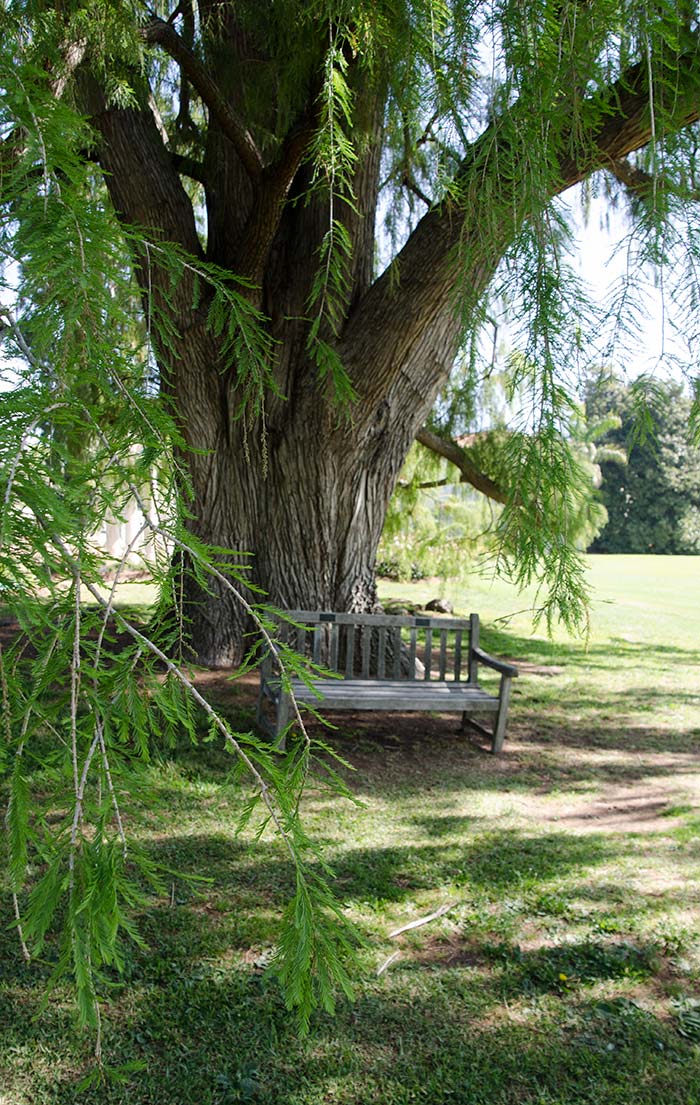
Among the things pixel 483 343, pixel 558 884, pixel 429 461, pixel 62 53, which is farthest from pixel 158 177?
pixel 558 884

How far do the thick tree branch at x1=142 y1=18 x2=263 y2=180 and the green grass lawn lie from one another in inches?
126

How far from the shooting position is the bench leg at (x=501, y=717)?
194 inches

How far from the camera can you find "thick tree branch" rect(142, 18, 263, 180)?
4066mm

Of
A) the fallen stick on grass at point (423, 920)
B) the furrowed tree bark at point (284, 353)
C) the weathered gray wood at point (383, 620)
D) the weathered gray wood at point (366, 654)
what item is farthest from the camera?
the weathered gray wood at point (366, 654)

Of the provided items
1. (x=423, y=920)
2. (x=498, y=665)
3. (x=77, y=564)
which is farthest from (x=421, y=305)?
(x=77, y=564)

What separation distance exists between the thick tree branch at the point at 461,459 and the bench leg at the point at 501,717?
274cm

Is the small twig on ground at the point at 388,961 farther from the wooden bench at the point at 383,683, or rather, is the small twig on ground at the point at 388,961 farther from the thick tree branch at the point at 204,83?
the thick tree branch at the point at 204,83

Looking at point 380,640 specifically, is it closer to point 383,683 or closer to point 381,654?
point 381,654

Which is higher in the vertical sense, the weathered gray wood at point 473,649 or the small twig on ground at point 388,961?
the weathered gray wood at point 473,649

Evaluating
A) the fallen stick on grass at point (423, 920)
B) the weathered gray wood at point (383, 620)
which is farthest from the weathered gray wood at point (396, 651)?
the fallen stick on grass at point (423, 920)

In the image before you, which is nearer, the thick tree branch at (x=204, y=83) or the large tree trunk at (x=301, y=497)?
the thick tree branch at (x=204, y=83)

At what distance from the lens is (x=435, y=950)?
2.83m

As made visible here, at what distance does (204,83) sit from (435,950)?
4.19 metres

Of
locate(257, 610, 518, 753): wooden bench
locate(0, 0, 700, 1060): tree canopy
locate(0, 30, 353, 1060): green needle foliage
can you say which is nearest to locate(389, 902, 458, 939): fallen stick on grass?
locate(0, 0, 700, 1060): tree canopy
